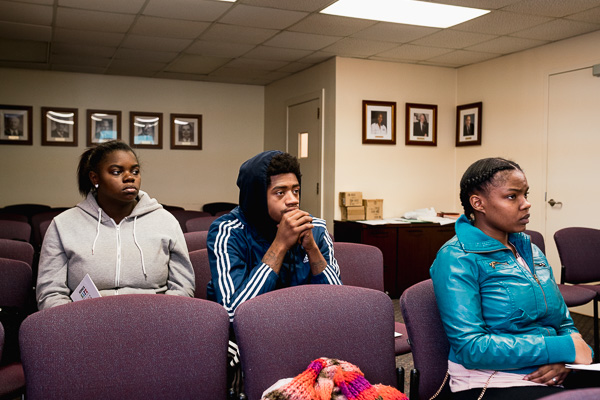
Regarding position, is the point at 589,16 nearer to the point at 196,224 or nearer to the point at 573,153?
the point at 573,153

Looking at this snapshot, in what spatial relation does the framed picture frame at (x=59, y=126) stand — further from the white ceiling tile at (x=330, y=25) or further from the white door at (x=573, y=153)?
the white door at (x=573, y=153)

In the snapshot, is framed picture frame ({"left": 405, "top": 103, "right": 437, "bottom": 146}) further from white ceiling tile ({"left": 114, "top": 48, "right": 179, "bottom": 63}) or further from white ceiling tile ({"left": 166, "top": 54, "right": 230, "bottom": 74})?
white ceiling tile ({"left": 114, "top": 48, "right": 179, "bottom": 63})

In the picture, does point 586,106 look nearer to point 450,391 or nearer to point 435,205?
point 435,205

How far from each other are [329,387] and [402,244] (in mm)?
4614

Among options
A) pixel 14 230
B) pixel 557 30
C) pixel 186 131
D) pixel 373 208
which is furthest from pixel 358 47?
pixel 14 230

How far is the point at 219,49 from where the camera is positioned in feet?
19.7

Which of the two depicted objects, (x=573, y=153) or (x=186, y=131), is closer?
(x=573, y=153)

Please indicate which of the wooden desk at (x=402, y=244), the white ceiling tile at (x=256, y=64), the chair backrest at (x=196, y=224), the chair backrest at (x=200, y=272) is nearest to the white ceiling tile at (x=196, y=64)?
the white ceiling tile at (x=256, y=64)

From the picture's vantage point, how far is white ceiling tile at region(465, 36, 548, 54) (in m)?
5.44

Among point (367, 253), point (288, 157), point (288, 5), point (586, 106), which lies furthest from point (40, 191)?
point (586, 106)

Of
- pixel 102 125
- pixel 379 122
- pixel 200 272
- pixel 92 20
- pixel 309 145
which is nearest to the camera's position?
pixel 200 272

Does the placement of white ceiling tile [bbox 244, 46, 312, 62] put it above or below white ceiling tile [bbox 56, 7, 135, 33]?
below

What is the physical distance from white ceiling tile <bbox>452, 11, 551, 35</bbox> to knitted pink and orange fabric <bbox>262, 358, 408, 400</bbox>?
4.03 m

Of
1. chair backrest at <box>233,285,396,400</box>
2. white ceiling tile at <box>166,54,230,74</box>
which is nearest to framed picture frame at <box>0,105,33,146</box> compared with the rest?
white ceiling tile at <box>166,54,230,74</box>
